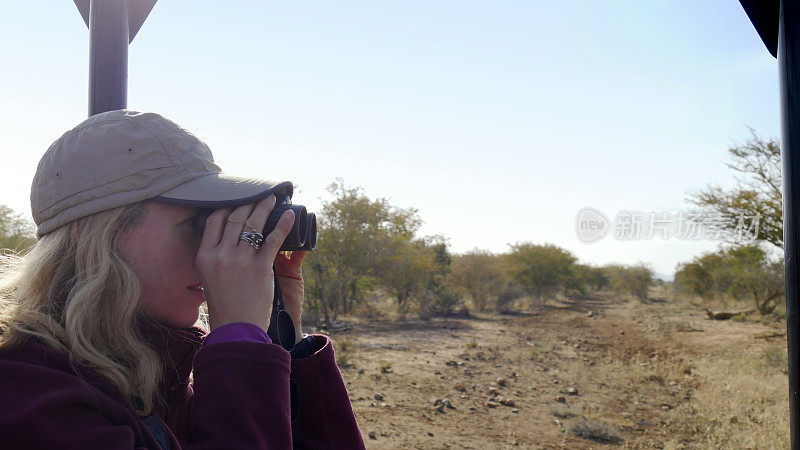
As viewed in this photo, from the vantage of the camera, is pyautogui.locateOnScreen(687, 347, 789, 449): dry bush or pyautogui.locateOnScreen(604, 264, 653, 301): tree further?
pyautogui.locateOnScreen(604, 264, 653, 301): tree

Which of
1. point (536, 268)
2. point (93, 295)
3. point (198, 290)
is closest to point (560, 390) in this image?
point (198, 290)

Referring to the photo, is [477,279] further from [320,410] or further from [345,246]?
[320,410]

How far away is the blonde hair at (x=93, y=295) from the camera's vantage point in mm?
910

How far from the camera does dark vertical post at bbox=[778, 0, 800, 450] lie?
1284 mm

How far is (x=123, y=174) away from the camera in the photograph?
98 cm

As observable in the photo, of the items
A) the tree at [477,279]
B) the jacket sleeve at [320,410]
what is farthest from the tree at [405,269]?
the jacket sleeve at [320,410]

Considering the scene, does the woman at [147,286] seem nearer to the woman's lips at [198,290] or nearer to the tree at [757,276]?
the woman's lips at [198,290]

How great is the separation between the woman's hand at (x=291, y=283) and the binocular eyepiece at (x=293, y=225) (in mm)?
248

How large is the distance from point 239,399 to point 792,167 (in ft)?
4.53

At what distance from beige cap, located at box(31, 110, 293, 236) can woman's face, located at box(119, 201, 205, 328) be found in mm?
43

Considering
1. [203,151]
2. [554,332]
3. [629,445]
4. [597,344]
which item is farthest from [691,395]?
[203,151]

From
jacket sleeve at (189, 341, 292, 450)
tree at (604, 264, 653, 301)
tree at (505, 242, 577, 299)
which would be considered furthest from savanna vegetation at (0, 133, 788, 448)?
tree at (604, 264, 653, 301)

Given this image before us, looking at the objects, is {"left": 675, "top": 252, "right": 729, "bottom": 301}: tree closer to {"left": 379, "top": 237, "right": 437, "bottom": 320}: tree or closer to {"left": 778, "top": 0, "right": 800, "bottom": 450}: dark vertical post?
{"left": 379, "top": 237, "right": 437, "bottom": 320}: tree

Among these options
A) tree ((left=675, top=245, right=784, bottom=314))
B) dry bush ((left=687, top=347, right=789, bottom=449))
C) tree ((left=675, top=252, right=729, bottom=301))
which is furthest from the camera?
tree ((left=675, top=252, right=729, bottom=301))
